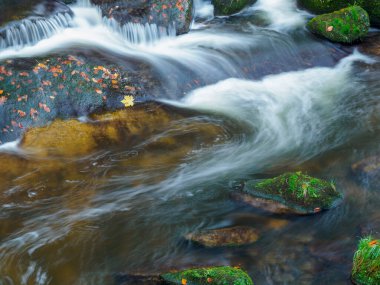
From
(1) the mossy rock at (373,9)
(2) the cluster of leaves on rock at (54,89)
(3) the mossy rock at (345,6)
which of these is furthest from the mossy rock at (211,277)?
(1) the mossy rock at (373,9)

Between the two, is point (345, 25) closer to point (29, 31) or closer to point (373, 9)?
point (373, 9)

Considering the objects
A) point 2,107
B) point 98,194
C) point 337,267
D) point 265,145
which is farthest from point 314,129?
point 2,107

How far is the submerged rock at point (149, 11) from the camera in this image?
33.9 ft

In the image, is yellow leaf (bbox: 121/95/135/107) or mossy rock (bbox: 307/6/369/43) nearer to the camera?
yellow leaf (bbox: 121/95/135/107)

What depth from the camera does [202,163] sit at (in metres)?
7.09

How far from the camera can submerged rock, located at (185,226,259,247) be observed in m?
5.45

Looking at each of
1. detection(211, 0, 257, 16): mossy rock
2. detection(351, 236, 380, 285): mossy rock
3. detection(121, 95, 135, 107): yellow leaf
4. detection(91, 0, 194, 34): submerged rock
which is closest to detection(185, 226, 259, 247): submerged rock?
detection(351, 236, 380, 285): mossy rock

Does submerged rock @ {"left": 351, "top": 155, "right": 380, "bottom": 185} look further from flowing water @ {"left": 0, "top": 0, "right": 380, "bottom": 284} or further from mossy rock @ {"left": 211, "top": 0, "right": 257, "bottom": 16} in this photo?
mossy rock @ {"left": 211, "top": 0, "right": 257, "bottom": 16}

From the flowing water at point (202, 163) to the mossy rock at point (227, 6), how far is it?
72cm

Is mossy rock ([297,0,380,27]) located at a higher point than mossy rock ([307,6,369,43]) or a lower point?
higher

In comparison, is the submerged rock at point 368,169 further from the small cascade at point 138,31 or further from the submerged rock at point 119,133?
the small cascade at point 138,31

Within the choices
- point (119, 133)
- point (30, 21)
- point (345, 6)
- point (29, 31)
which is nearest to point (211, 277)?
point (119, 133)

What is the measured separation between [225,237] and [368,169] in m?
2.66

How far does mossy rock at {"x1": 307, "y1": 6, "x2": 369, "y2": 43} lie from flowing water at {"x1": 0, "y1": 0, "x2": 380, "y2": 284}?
262 mm
